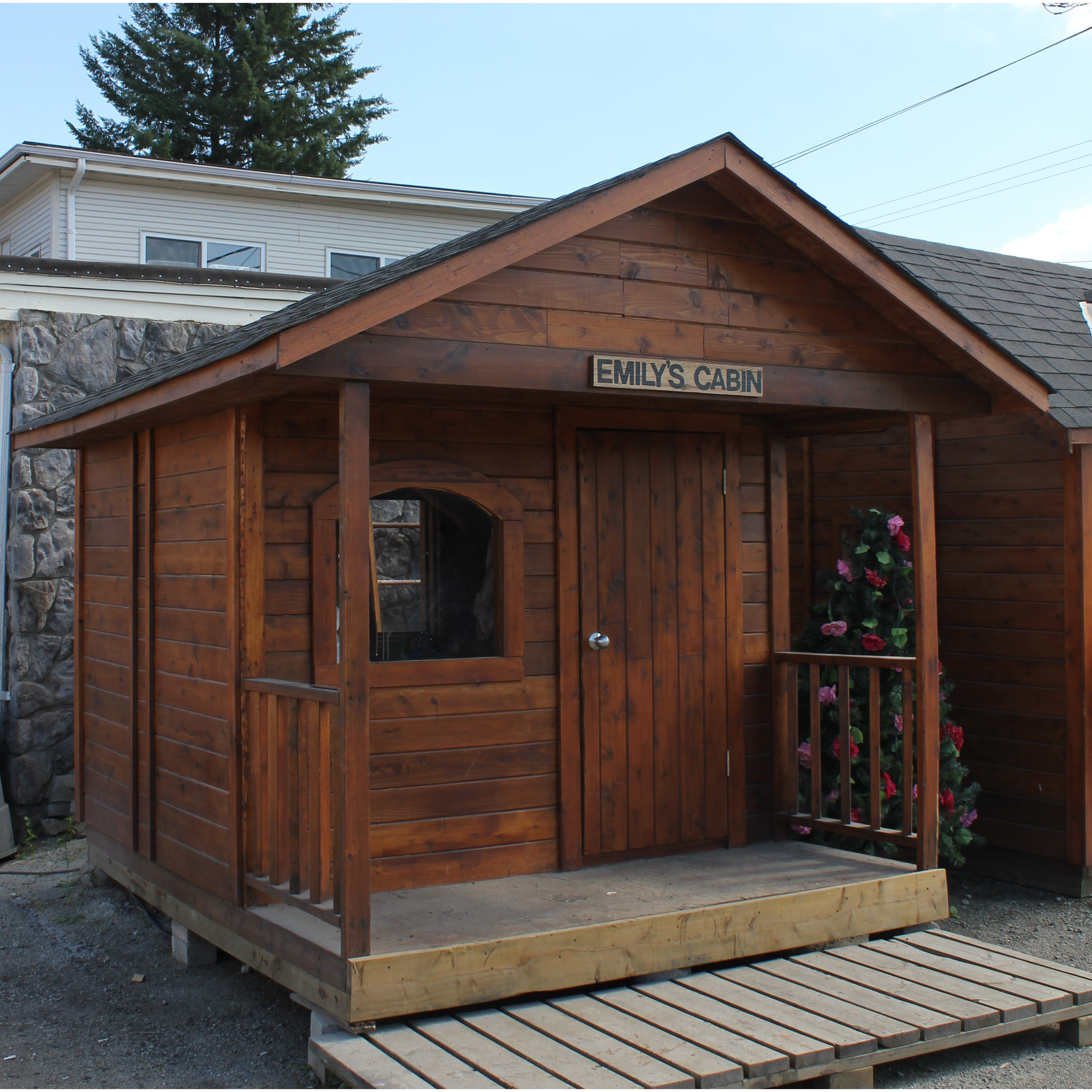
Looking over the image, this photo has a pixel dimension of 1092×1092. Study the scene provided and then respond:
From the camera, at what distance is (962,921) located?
609 cm

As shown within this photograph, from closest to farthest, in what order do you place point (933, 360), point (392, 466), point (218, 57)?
point (392, 466) < point (933, 360) < point (218, 57)

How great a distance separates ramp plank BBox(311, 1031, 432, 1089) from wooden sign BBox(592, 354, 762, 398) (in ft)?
8.72

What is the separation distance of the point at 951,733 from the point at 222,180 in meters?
9.66

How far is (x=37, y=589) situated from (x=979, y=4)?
13151 mm

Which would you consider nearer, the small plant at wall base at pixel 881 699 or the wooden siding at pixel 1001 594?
the small plant at wall base at pixel 881 699

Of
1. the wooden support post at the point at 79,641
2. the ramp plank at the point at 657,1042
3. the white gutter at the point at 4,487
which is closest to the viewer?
the ramp plank at the point at 657,1042

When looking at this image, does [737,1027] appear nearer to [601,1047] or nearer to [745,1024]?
[745,1024]

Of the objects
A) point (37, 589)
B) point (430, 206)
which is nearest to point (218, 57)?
point (430, 206)

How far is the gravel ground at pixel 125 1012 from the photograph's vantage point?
14.3 ft

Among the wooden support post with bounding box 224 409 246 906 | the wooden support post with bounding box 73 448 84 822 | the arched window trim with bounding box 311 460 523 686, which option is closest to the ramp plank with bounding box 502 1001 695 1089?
the wooden support post with bounding box 224 409 246 906

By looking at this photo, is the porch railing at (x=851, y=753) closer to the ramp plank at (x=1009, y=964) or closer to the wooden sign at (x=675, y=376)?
the ramp plank at (x=1009, y=964)

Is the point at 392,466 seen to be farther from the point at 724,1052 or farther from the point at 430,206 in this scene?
the point at 430,206

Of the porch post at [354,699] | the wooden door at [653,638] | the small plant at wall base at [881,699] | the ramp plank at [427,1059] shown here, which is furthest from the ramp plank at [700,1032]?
the small plant at wall base at [881,699]

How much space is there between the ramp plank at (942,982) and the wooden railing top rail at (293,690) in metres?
2.59
